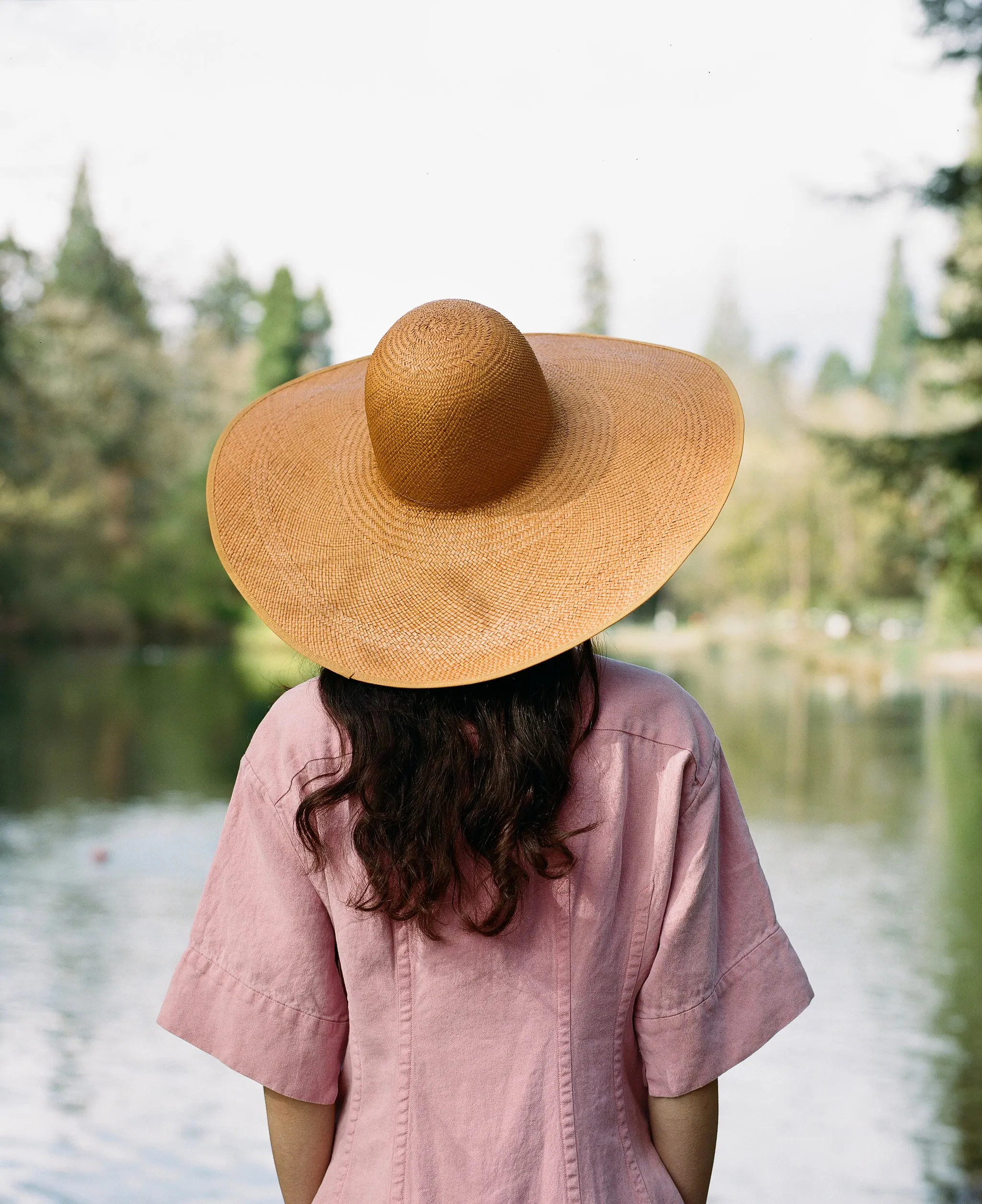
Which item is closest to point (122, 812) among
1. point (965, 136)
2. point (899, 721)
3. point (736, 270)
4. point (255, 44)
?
point (255, 44)

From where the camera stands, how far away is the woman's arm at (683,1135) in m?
0.93

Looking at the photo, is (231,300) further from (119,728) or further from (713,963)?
(713,963)

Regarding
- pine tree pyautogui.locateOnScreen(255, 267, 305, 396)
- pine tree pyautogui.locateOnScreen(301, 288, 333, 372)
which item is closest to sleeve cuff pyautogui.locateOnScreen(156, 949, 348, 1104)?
pine tree pyautogui.locateOnScreen(255, 267, 305, 396)

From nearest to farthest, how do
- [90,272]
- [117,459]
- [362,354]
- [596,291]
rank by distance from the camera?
1. [362,354]
2. [117,459]
3. [90,272]
4. [596,291]

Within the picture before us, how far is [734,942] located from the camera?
0.95m

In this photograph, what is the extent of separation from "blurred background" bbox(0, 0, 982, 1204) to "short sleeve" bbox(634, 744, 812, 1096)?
405 mm

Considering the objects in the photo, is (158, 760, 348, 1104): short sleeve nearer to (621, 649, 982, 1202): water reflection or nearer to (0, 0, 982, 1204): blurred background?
(0, 0, 982, 1204): blurred background

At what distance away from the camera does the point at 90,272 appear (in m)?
24.9

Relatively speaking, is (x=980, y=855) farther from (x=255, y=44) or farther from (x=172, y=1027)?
(x=172, y=1027)

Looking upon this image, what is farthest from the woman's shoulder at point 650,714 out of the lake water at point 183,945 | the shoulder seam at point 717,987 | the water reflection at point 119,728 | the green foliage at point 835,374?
the green foliage at point 835,374

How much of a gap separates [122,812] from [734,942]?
8.72 metres

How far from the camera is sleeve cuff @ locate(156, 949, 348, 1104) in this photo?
921mm

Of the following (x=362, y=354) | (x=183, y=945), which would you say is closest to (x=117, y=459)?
(x=183, y=945)

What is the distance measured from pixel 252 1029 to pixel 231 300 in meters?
38.1
